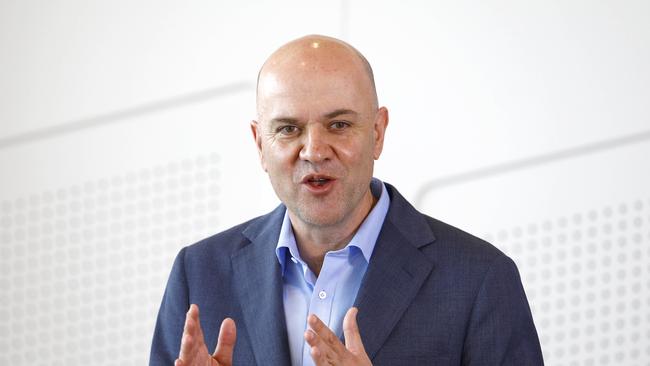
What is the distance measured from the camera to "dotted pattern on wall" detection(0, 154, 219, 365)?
3301 millimetres

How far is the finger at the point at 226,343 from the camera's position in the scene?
169 centimetres

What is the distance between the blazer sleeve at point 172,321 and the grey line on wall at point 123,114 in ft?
4.17

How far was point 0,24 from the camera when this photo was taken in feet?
11.3

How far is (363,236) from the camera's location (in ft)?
6.17

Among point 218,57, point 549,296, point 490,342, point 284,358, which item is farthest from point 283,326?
point 218,57

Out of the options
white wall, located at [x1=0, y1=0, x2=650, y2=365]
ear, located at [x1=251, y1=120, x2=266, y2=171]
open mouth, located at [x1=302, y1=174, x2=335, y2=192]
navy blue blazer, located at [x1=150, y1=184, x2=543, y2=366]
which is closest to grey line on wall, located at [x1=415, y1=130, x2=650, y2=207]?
white wall, located at [x1=0, y1=0, x2=650, y2=365]

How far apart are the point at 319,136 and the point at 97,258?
1.73 metres

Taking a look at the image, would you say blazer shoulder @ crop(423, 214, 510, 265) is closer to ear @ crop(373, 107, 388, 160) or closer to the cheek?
ear @ crop(373, 107, 388, 160)

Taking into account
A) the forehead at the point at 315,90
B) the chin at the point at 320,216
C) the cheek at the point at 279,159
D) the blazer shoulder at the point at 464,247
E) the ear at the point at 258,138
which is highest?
the forehead at the point at 315,90

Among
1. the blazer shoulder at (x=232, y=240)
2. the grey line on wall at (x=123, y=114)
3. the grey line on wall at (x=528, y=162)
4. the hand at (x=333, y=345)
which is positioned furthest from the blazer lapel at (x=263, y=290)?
the grey line on wall at (x=123, y=114)

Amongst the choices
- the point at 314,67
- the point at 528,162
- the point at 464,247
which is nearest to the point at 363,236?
the point at 464,247

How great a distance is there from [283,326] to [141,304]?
5.15 feet

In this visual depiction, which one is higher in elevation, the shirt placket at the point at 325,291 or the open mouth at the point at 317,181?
the open mouth at the point at 317,181

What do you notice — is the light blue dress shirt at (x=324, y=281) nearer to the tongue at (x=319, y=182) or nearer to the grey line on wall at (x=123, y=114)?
the tongue at (x=319, y=182)
